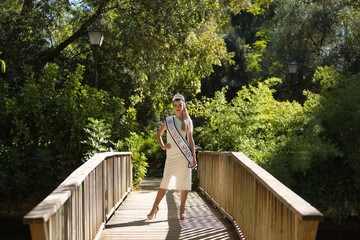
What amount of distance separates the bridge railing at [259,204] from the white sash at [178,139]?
642 mm

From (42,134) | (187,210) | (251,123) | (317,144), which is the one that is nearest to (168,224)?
(187,210)

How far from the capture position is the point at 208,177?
10.0 metres

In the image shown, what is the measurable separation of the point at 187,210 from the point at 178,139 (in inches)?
84.3

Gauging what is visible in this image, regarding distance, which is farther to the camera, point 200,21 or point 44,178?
point 200,21

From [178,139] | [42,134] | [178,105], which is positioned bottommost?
[42,134]

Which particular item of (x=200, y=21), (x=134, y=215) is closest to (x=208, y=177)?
(x=134, y=215)

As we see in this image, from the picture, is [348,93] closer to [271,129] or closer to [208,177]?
[271,129]

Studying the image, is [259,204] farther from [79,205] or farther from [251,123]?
[251,123]

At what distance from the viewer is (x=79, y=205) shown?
4195 millimetres

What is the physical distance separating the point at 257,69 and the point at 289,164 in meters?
19.4

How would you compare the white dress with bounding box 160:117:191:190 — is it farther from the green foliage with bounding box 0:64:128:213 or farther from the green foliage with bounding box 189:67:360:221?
the green foliage with bounding box 189:67:360:221

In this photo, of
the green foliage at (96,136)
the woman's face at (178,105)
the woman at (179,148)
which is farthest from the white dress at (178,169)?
the green foliage at (96,136)

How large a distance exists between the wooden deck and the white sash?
954 millimetres

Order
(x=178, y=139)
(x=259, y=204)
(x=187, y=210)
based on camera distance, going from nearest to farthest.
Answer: (x=259, y=204) < (x=178, y=139) < (x=187, y=210)
